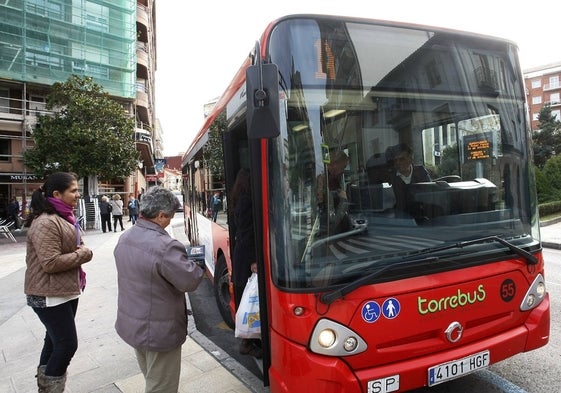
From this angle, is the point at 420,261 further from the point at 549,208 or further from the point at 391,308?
the point at 549,208

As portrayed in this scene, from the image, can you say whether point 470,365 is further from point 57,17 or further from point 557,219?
point 57,17

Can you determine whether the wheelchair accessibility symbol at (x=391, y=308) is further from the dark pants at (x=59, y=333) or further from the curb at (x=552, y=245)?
the curb at (x=552, y=245)

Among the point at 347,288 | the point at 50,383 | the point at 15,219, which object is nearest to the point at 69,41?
the point at 15,219

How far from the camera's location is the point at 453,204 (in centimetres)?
285

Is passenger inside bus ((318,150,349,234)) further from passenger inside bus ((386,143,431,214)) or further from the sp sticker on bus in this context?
the sp sticker on bus

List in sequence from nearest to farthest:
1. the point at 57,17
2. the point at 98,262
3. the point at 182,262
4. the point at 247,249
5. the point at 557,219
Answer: the point at 182,262, the point at 247,249, the point at 98,262, the point at 557,219, the point at 57,17

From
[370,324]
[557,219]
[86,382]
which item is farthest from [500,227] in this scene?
[557,219]

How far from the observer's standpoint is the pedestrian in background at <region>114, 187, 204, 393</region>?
7.72 ft

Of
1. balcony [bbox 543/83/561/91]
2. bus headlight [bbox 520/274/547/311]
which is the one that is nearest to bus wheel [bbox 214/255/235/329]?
bus headlight [bbox 520/274/547/311]

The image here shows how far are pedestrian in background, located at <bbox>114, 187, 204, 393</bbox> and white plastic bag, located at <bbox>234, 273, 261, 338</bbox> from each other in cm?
64

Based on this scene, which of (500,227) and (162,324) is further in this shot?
(500,227)

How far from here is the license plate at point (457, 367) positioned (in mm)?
2504

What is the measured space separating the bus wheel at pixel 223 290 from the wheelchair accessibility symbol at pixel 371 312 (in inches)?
102

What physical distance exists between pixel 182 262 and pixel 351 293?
39.8 inches
